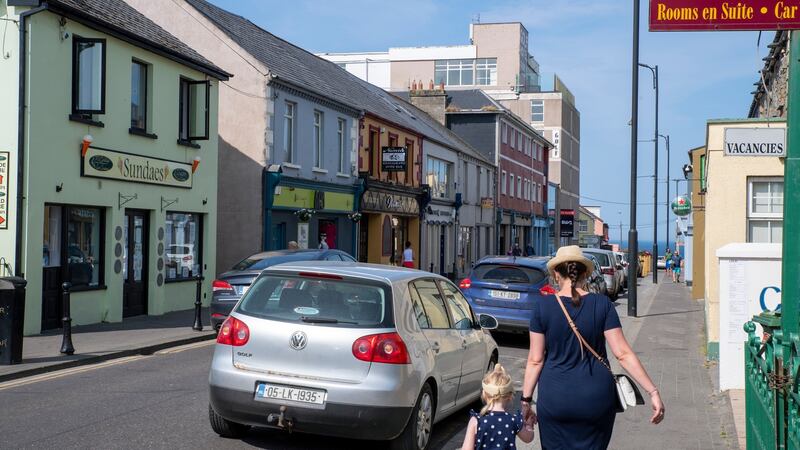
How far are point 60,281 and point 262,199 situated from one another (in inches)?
363

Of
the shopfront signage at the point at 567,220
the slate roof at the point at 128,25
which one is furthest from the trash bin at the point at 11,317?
A: the shopfront signage at the point at 567,220

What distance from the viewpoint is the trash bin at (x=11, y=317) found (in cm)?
1120

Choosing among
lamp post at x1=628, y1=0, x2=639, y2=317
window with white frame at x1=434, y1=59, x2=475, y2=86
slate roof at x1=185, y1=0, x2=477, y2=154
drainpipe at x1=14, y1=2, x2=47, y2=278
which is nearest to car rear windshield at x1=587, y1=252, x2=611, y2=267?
lamp post at x1=628, y1=0, x2=639, y2=317

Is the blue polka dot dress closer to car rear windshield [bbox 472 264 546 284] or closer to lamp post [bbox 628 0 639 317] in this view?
car rear windshield [bbox 472 264 546 284]

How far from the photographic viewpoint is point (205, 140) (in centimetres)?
2105

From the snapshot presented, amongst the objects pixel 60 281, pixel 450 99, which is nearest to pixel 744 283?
pixel 60 281

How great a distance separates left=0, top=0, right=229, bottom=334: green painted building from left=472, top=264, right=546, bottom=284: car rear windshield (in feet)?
24.4

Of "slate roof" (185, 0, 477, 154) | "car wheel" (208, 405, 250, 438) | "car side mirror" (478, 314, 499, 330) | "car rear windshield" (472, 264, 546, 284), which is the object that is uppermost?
"slate roof" (185, 0, 477, 154)

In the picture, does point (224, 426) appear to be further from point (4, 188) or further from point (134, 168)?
point (134, 168)

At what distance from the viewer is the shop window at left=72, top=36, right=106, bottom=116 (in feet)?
52.7

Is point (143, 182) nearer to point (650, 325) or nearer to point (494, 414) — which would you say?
point (650, 325)

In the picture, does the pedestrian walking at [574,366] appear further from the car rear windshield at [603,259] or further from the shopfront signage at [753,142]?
the car rear windshield at [603,259]

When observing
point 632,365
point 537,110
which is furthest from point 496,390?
point 537,110

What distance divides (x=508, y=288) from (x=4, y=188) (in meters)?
8.84
